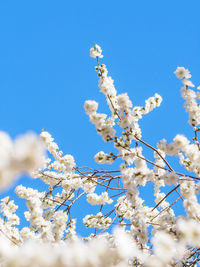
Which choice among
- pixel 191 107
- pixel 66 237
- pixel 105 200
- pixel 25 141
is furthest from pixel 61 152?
pixel 25 141

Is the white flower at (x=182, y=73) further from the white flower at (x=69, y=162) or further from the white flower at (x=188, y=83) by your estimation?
the white flower at (x=69, y=162)

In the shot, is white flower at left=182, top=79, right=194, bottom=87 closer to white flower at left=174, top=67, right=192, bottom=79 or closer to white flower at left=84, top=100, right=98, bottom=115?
white flower at left=174, top=67, right=192, bottom=79

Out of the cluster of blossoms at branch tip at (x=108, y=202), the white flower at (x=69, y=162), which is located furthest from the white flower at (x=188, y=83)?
the white flower at (x=69, y=162)

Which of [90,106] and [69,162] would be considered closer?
[90,106]

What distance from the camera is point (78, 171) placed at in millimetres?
5406

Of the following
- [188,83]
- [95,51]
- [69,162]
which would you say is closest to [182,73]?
[188,83]

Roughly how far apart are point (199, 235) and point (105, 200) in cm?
352

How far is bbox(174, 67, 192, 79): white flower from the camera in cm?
463

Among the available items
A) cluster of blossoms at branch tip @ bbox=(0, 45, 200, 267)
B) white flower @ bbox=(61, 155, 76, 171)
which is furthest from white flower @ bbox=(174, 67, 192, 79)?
white flower @ bbox=(61, 155, 76, 171)

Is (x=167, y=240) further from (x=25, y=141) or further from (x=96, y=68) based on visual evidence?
(x=96, y=68)

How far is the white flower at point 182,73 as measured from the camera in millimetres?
4629

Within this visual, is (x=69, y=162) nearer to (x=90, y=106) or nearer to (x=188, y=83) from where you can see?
(x=90, y=106)

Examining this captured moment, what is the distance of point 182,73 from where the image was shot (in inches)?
183

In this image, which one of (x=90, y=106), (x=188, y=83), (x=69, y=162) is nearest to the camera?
(x=90, y=106)
